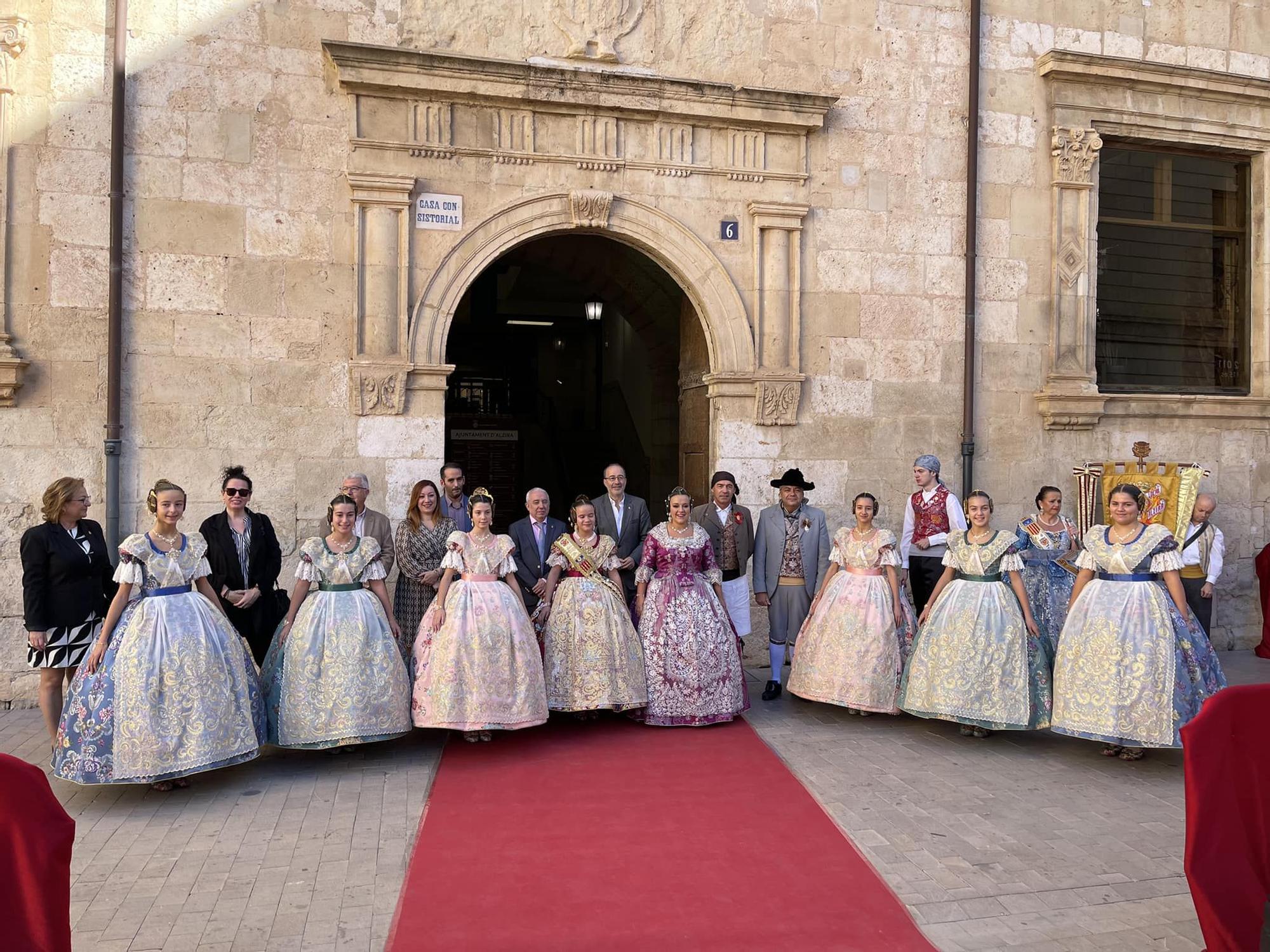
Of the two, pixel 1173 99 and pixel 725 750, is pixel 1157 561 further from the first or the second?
pixel 1173 99

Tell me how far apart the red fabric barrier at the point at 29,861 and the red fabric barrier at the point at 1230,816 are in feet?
10.1

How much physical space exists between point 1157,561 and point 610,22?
5616 millimetres

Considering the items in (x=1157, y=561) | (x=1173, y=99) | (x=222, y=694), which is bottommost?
(x=222, y=694)

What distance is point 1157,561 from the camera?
5688 mm

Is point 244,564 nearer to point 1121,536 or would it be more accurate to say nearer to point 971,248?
point 1121,536

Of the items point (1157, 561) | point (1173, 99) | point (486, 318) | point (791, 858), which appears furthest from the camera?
point (486, 318)

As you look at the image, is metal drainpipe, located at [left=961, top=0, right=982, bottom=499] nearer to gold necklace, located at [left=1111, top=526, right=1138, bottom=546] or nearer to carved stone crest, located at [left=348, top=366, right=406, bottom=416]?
gold necklace, located at [left=1111, top=526, right=1138, bottom=546]

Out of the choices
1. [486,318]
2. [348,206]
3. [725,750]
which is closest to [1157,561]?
[725,750]

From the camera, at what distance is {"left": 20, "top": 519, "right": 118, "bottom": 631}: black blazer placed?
5215 mm

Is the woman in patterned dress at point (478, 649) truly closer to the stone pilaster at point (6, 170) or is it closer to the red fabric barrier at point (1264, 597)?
the stone pilaster at point (6, 170)

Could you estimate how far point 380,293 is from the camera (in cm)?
734

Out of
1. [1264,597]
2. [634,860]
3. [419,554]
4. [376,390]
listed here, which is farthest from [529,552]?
[1264,597]

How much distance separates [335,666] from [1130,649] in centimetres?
442

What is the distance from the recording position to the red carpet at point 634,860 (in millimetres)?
3564
